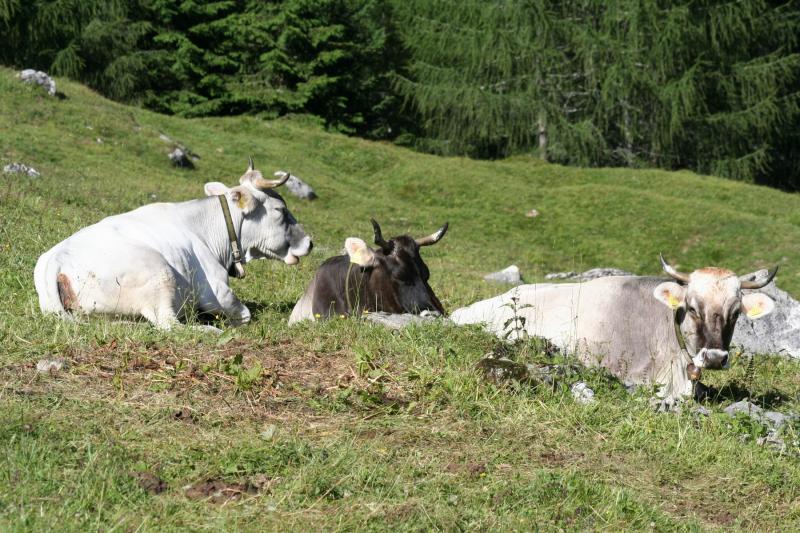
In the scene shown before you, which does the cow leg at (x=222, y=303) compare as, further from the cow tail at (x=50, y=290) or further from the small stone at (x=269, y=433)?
the small stone at (x=269, y=433)

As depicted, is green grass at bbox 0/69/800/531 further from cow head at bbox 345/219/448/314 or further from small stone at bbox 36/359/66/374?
cow head at bbox 345/219/448/314

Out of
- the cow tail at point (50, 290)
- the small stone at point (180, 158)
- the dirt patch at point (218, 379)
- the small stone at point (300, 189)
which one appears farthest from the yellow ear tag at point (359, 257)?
the small stone at point (180, 158)

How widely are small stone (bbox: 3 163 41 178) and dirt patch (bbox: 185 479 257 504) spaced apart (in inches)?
589

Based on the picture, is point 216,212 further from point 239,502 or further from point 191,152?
point 191,152

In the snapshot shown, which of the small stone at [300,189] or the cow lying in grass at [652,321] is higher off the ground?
the cow lying in grass at [652,321]

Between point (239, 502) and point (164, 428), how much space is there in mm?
954

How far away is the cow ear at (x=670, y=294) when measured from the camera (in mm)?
8625

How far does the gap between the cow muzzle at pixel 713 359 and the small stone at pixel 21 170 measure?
1411cm

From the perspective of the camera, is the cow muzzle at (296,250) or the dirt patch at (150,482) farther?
the cow muzzle at (296,250)

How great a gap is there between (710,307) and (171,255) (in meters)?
4.58

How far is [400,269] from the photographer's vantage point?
388 inches

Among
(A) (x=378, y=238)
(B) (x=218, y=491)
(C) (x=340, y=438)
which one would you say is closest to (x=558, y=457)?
(C) (x=340, y=438)

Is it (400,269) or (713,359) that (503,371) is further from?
(400,269)

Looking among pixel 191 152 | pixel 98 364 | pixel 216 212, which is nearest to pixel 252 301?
pixel 216 212
